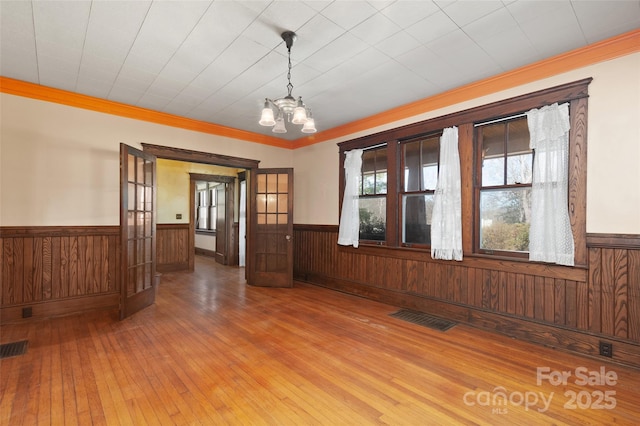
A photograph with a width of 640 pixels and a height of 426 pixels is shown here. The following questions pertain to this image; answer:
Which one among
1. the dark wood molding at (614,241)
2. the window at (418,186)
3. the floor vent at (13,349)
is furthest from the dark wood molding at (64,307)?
the dark wood molding at (614,241)

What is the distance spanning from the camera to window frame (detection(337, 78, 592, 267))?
2.80 m

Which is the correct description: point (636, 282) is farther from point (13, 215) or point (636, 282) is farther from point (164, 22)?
point (13, 215)

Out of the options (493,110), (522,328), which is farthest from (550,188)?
(522,328)

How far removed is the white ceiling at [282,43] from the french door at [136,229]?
3.09ft

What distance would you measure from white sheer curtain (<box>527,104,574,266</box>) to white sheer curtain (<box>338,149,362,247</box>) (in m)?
2.39

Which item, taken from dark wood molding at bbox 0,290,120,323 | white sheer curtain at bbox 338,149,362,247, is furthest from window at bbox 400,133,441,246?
dark wood molding at bbox 0,290,120,323

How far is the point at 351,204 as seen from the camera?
4.84 metres

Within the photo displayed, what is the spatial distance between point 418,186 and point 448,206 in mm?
630

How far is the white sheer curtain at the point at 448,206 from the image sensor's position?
11.8 ft

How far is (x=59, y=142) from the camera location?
3807mm

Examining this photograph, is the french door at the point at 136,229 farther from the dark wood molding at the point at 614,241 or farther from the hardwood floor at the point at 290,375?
the dark wood molding at the point at 614,241

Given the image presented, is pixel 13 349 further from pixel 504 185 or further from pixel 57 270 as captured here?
pixel 504 185

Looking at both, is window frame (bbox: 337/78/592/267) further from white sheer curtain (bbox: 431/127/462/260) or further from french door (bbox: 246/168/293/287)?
french door (bbox: 246/168/293/287)

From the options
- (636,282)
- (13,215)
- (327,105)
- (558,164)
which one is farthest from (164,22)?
(636,282)
